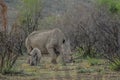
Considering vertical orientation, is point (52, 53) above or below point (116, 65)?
below

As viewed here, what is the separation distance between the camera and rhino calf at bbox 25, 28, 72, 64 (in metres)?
22.5

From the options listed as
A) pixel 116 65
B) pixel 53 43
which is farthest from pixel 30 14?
pixel 116 65

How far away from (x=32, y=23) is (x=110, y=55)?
24371 mm

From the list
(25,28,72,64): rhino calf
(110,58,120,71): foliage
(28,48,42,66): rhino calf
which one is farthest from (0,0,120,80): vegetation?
(25,28,72,64): rhino calf

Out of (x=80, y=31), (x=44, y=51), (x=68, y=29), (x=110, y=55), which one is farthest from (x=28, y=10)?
(x=110, y=55)

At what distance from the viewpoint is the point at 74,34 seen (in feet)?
117

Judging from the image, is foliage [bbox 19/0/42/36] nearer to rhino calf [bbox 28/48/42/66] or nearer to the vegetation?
the vegetation

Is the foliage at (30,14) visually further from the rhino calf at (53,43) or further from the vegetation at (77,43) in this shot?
the rhino calf at (53,43)

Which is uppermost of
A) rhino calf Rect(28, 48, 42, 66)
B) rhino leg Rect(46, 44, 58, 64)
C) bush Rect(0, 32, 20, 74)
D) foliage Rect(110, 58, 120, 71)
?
bush Rect(0, 32, 20, 74)

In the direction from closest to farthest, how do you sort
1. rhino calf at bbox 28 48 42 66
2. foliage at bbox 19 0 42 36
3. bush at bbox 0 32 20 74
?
bush at bbox 0 32 20 74, rhino calf at bbox 28 48 42 66, foliage at bbox 19 0 42 36

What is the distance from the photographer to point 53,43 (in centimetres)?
2336

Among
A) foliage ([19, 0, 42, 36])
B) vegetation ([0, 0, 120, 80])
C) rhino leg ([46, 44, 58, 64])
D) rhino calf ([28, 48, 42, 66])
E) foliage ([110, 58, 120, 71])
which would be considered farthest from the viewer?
foliage ([19, 0, 42, 36])

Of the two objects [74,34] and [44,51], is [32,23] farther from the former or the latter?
[44,51]

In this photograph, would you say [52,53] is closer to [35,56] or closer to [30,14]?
[35,56]
